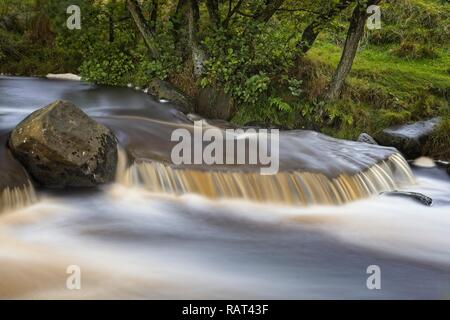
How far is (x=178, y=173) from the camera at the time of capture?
7484mm

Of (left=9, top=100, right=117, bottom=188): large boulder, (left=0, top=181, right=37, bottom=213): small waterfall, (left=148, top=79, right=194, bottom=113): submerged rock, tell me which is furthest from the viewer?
(left=148, top=79, right=194, bottom=113): submerged rock

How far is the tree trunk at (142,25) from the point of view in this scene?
12320mm

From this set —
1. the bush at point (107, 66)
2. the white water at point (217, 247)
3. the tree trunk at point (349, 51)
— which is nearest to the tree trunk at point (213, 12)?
the bush at point (107, 66)

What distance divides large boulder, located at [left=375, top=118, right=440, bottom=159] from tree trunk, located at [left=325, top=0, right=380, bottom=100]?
134 centimetres

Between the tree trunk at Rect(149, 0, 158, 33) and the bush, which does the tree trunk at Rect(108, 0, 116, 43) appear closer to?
the bush

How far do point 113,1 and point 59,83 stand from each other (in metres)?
2.44

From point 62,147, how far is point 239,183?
2383 mm

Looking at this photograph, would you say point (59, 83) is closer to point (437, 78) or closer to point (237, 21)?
point (237, 21)

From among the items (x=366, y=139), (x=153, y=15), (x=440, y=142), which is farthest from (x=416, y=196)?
(x=153, y=15)

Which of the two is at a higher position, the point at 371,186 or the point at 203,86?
the point at 203,86

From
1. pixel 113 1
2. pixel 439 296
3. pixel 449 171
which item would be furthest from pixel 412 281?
pixel 113 1

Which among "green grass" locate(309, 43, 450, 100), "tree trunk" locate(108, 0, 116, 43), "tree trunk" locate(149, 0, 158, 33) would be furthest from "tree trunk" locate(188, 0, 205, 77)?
"green grass" locate(309, 43, 450, 100)

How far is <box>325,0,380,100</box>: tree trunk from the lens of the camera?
1110 centimetres

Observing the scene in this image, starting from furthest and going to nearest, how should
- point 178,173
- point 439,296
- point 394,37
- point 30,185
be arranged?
point 394,37
point 178,173
point 30,185
point 439,296
